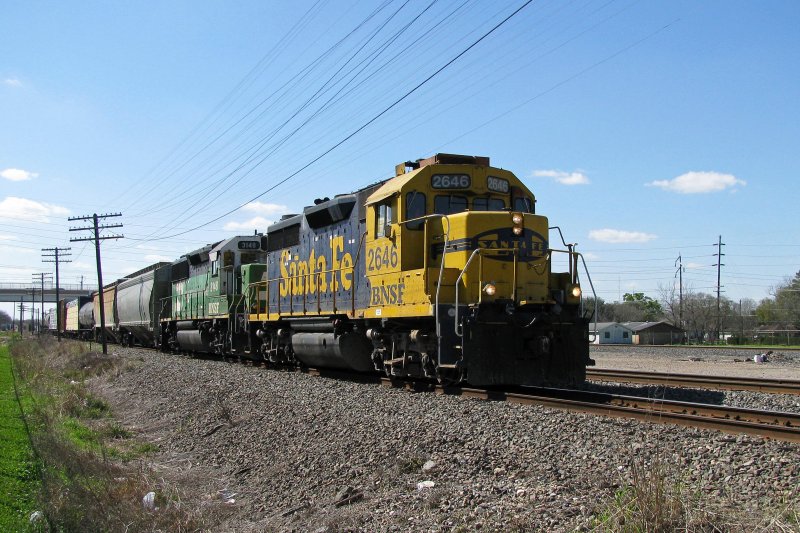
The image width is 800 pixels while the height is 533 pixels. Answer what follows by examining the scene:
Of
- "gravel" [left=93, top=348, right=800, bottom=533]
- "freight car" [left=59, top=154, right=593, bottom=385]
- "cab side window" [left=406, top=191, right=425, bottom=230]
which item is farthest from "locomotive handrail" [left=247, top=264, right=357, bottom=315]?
"gravel" [left=93, top=348, right=800, bottom=533]

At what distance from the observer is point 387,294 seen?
447 inches

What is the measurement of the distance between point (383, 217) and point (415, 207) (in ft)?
2.70

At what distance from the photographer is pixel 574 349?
10.1 m

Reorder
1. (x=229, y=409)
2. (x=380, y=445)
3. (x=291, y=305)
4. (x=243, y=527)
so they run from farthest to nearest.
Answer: (x=291, y=305), (x=229, y=409), (x=380, y=445), (x=243, y=527)

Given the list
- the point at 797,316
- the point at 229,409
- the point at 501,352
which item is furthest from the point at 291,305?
the point at 797,316

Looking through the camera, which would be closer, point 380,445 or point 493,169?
point 380,445

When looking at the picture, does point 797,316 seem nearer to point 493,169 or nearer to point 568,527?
point 493,169

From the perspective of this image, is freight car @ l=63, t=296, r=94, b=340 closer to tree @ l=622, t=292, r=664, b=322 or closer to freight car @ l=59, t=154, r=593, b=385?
freight car @ l=59, t=154, r=593, b=385

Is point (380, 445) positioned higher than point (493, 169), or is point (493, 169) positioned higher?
point (493, 169)

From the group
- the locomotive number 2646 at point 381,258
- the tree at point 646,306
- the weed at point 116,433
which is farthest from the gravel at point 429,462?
the tree at point 646,306

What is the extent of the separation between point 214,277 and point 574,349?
1425 centimetres

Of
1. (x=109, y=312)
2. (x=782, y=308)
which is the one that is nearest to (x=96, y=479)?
(x=109, y=312)

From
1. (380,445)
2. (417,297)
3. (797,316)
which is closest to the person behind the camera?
(380,445)

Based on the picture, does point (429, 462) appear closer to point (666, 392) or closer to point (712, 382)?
point (666, 392)
